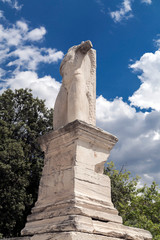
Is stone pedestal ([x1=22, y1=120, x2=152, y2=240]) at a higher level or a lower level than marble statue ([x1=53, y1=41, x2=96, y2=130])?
lower

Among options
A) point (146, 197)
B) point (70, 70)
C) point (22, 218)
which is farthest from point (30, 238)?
point (146, 197)

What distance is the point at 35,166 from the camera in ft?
53.5

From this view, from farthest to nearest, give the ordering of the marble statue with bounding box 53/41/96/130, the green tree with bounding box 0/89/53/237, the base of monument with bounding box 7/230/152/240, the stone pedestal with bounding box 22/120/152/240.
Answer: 1. the green tree with bounding box 0/89/53/237
2. the marble statue with bounding box 53/41/96/130
3. the stone pedestal with bounding box 22/120/152/240
4. the base of monument with bounding box 7/230/152/240

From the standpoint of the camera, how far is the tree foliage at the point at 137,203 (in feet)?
48.5

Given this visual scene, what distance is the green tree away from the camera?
46.2 ft

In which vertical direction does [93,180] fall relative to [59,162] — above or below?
below

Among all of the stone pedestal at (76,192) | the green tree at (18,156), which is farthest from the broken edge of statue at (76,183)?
the green tree at (18,156)

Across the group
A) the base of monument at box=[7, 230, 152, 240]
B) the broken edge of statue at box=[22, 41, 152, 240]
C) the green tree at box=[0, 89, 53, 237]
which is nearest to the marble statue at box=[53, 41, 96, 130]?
the broken edge of statue at box=[22, 41, 152, 240]

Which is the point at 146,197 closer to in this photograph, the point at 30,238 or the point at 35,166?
the point at 35,166

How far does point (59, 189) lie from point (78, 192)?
1.53 feet

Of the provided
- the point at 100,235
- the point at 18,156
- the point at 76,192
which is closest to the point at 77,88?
the point at 76,192

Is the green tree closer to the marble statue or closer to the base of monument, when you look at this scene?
the marble statue

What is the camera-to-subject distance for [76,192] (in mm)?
4055

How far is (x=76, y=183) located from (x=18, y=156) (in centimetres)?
1160
